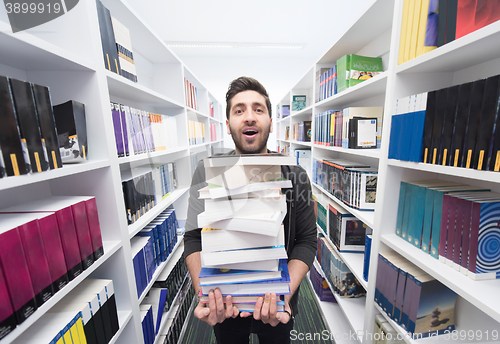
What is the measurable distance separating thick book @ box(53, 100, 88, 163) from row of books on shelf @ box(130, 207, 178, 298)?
2.00ft

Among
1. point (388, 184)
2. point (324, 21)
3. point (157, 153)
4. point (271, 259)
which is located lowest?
point (271, 259)

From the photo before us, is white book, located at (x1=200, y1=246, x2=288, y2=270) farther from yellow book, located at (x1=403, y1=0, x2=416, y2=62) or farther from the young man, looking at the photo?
yellow book, located at (x1=403, y1=0, x2=416, y2=62)

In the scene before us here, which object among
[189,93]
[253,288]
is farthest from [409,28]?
[189,93]

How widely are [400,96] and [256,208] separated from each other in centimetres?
90

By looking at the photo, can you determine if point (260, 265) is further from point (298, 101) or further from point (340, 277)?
point (298, 101)

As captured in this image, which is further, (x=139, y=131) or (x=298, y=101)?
(x=298, y=101)

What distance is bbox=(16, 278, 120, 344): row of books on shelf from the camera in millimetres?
584

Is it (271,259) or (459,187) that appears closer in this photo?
(271,259)

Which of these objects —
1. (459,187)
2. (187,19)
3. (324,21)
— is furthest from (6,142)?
(324,21)

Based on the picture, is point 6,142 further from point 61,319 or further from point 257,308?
point 257,308

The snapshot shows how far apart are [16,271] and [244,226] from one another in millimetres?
608

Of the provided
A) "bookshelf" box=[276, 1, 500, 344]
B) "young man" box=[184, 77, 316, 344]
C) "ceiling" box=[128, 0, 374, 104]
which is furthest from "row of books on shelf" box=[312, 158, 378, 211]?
"ceiling" box=[128, 0, 374, 104]

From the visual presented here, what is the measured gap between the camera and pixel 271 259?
0.62m

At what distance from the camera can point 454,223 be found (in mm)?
728
